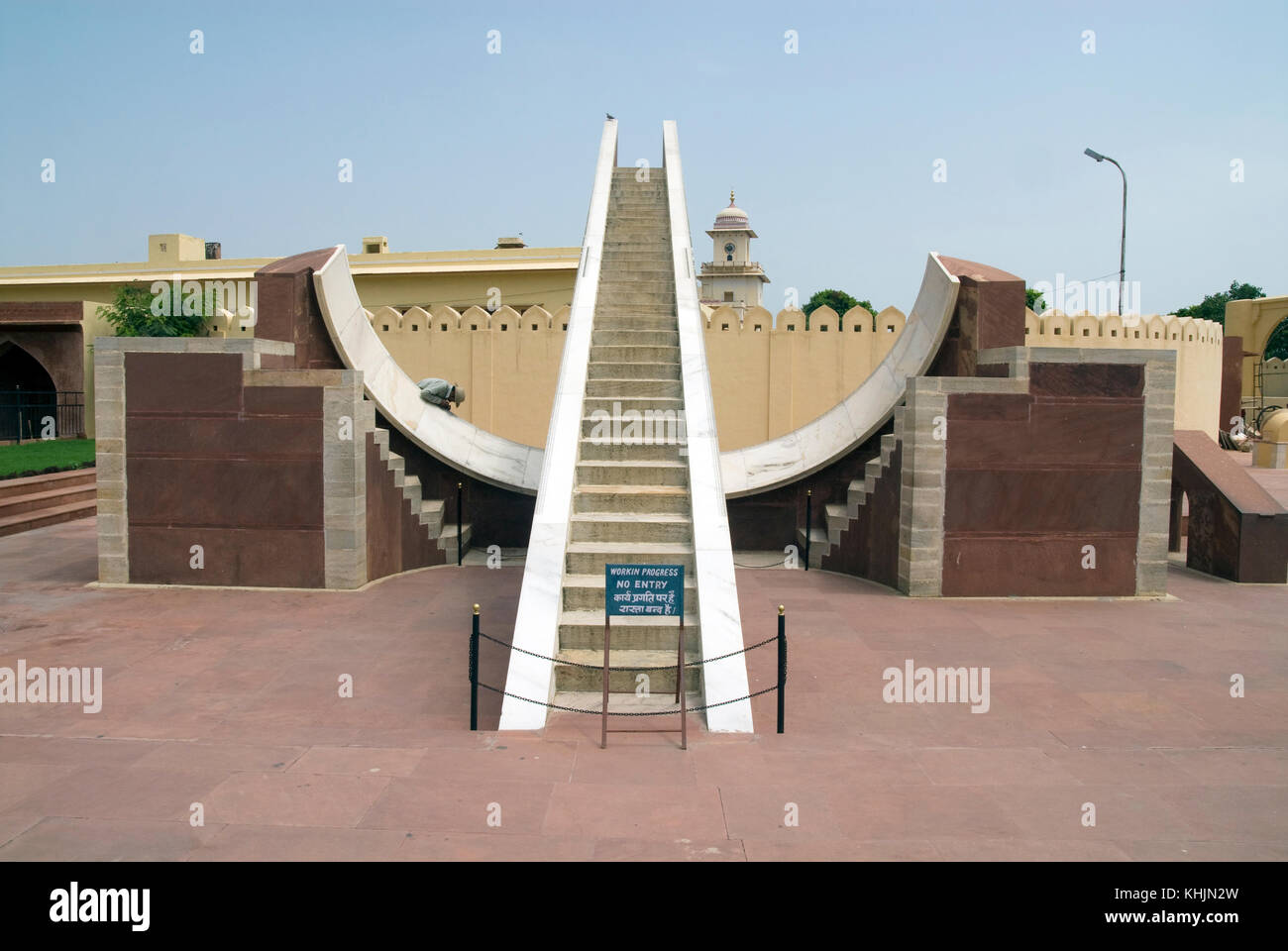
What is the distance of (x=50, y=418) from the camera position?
23.5 meters

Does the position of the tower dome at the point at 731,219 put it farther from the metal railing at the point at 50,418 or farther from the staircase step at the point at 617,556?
the staircase step at the point at 617,556

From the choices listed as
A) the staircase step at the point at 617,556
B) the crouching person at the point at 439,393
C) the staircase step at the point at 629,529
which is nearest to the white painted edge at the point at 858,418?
the crouching person at the point at 439,393

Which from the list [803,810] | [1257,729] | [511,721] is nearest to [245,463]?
[511,721]

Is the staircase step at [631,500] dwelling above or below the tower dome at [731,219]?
below

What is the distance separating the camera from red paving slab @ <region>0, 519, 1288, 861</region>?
504cm

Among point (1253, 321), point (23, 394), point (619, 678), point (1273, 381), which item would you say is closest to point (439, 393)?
point (619, 678)

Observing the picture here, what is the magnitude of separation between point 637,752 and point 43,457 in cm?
1700

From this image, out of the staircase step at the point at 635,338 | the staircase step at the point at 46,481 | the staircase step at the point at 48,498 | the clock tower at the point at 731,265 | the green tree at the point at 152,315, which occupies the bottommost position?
the staircase step at the point at 48,498

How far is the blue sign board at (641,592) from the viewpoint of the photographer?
6380mm

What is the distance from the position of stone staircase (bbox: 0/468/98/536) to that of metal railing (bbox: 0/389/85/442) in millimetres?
6764

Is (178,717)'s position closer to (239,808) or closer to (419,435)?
(239,808)

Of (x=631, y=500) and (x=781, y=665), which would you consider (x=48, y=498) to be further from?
(x=781, y=665)

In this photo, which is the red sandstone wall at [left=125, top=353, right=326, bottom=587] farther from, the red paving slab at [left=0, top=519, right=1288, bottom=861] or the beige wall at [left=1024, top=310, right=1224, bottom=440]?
the beige wall at [left=1024, top=310, right=1224, bottom=440]

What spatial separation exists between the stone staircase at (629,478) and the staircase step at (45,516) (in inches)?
320
